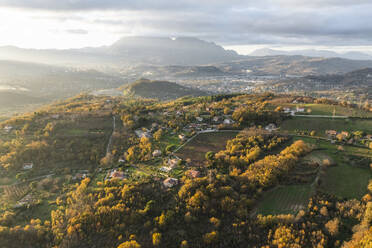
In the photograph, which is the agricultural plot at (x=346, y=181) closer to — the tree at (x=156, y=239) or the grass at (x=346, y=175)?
the grass at (x=346, y=175)

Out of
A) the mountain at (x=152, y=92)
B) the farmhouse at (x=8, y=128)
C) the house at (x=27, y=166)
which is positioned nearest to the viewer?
the house at (x=27, y=166)

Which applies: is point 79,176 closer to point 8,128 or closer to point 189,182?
point 189,182

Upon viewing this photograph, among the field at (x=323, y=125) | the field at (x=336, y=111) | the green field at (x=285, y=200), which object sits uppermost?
the field at (x=336, y=111)

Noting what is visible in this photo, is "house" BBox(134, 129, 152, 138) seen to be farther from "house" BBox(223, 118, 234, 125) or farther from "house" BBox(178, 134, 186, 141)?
"house" BBox(223, 118, 234, 125)

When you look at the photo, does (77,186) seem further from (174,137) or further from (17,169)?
(174,137)

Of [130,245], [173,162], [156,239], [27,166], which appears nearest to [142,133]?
[173,162]

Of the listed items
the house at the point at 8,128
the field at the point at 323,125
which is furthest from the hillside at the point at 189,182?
the house at the point at 8,128
